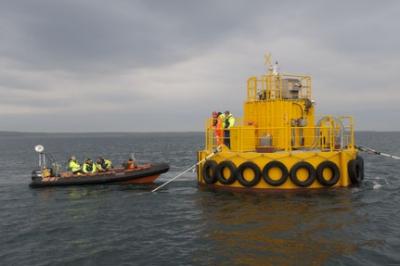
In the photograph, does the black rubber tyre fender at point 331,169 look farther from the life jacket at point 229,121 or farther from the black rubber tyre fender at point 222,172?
the life jacket at point 229,121

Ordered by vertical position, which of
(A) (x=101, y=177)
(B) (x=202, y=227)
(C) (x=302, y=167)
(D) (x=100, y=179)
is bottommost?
(B) (x=202, y=227)

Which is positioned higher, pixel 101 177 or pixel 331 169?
pixel 331 169

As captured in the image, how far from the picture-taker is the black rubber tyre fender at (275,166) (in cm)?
1775

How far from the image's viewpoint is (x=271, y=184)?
17906 millimetres

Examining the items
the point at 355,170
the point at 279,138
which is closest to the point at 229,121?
the point at 279,138

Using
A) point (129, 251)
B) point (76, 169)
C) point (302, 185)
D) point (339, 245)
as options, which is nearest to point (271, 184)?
point (302, 185)

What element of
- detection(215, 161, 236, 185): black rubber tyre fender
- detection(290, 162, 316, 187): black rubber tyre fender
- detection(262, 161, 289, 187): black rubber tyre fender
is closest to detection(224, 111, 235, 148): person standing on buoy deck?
detection(215, 161, 236, 185): black rubber tyre fender

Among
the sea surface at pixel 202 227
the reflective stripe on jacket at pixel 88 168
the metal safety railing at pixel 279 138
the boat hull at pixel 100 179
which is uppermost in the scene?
the metal safety railing at pixel 279 138

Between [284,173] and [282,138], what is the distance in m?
2.39

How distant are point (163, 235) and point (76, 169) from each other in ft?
38.0

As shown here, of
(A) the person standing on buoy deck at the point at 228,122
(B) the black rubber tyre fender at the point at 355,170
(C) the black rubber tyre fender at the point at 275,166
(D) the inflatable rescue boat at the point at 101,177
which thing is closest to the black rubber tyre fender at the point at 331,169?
(B) the black rubber tyre fender at the point at 355,170

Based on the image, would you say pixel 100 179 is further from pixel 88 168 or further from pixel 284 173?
pixel 284 173

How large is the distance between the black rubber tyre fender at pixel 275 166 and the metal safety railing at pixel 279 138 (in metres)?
0.75

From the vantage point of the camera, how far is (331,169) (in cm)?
1802
